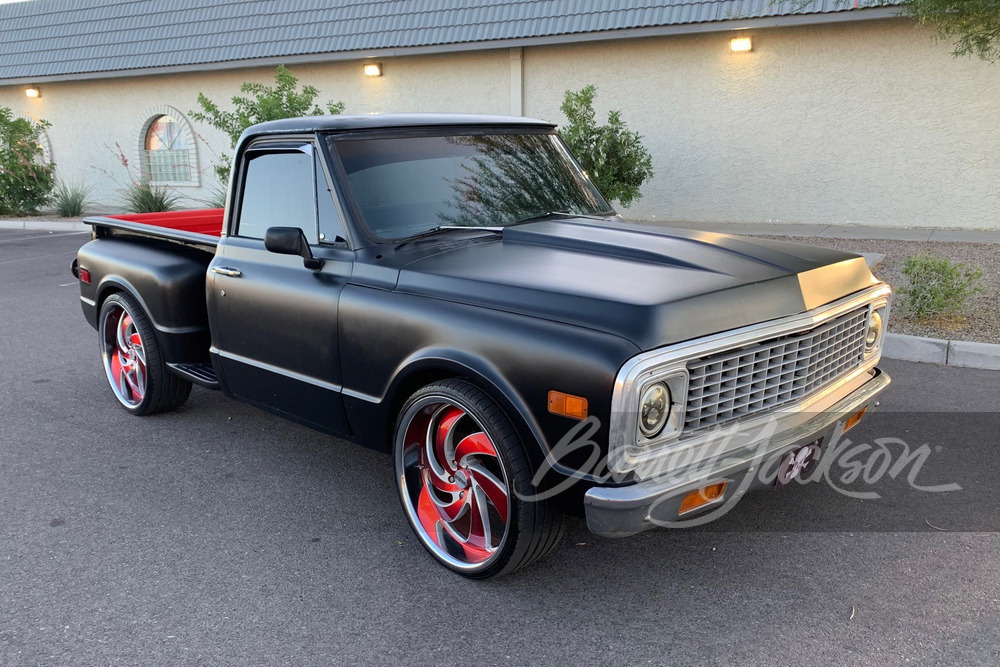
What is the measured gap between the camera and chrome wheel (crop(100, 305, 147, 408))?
5.31m

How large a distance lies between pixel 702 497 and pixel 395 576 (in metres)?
1.29

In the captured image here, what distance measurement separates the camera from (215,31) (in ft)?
56.3

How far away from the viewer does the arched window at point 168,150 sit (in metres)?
18.8

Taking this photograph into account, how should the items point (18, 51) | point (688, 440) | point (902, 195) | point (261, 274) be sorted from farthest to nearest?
point (18, 51), point (902, 195), point (261, 274), point (688, 440)

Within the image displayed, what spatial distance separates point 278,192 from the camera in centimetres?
422

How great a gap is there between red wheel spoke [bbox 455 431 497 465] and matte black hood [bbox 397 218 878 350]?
53 cm

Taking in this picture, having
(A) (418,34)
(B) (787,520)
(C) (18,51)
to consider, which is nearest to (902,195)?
(A) (418,34)

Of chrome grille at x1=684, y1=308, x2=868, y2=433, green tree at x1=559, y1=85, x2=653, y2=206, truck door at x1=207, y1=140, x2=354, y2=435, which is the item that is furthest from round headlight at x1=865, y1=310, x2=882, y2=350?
green tree at x1=559, y1=85, x2=653, y2=206

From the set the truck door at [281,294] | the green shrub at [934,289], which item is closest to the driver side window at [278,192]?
the truck door at [281,294]

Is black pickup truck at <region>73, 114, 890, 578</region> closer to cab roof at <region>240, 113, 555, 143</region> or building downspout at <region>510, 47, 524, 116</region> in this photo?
cab roof at <region>240, 113, 555, 143</region>

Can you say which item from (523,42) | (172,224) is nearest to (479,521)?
(172,224)

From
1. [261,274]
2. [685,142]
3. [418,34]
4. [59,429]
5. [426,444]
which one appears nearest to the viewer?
[426,444]

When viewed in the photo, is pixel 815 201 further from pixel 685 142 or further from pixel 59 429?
pixel 59 429

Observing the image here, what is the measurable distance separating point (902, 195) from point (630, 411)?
35.5 ft
